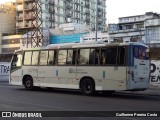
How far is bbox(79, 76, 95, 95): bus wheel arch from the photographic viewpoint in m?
20.8

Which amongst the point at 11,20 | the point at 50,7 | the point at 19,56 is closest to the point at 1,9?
the point at 11,20

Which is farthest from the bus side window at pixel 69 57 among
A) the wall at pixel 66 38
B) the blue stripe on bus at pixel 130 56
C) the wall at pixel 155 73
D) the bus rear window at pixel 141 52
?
the wall at pixel 66 38

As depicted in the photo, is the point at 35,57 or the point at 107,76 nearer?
the point at 107,76

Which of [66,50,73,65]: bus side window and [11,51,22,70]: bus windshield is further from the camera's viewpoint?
[11,51,22,70]: bus windshield

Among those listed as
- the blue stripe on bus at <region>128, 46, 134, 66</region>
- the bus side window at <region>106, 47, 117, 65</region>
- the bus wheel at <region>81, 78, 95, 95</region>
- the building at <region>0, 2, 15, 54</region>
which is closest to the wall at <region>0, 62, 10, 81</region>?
the bus wheel at <region>81, 78, 95, 95</region>

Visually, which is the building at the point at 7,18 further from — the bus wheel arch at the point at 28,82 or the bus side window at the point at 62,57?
the bus side window at the point at 62,57

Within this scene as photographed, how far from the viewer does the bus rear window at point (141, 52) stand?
19875 mm

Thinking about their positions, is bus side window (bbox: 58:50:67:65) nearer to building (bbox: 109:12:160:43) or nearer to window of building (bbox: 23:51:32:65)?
window of building (bbox: 23:51:32:65)

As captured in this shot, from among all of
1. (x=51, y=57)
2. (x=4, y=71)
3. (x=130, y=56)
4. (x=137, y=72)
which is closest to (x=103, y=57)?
(x=130, y=56)

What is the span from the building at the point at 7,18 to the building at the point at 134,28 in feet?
167

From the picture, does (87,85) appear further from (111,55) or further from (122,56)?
(122,56)

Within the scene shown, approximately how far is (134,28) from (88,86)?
189 feet

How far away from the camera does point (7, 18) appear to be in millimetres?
124812

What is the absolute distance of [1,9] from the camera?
122 meters
